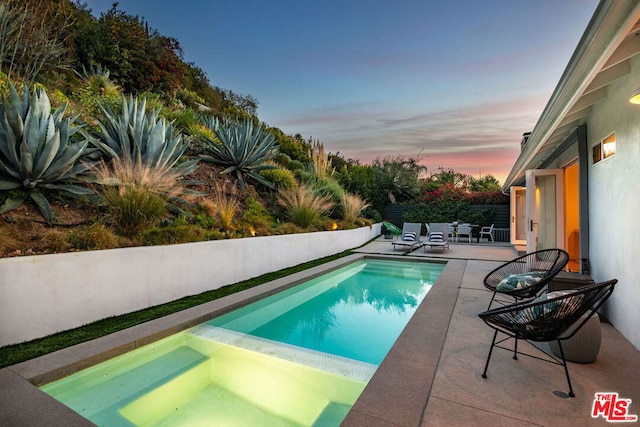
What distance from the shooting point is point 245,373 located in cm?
285

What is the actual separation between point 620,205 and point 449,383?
2.60 m

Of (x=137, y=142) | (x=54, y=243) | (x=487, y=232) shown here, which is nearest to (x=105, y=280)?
(x=54, y=243)

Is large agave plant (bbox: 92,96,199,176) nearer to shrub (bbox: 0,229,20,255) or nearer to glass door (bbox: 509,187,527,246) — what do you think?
shrub (bbox: 0,229,20,255)

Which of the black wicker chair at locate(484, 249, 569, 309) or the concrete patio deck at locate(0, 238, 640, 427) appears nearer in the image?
the concrete patio deck at locate(0, 238, 640, 427)

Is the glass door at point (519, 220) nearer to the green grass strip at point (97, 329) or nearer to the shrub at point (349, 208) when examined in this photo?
the shrub at point (349, 208)

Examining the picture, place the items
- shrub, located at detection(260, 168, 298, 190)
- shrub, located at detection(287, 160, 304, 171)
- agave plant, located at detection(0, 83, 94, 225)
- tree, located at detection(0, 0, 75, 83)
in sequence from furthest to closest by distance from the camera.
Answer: shrub, located at detection(287, 160, 304, 171) → shrub, located at detection(260, 168, 298, 190) → tree, located at detection(0, 0, 75, 83) → agave plant, located at detection(0, 83, 94, 225)

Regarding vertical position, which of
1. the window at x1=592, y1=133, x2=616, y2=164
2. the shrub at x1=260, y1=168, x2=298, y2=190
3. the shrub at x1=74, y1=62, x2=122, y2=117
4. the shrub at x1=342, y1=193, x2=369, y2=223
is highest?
the shrub at x1=74, y1=62, x2=122, y2=117

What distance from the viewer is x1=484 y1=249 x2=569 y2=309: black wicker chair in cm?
332

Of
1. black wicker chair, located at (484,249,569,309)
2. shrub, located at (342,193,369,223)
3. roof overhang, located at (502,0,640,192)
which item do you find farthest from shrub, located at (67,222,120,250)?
shrub, located at (342,193,369,223)

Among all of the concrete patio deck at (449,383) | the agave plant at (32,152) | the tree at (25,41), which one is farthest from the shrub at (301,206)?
the tree at (25,41)

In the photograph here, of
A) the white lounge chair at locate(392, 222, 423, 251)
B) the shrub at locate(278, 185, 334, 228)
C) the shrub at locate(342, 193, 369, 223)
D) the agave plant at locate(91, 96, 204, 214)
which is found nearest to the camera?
the agave plant at locate(91, 96, 204, 214)

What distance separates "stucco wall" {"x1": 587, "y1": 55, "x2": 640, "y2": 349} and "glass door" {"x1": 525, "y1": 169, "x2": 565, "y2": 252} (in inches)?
97.3

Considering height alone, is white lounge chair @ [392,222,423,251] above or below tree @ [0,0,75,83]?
below

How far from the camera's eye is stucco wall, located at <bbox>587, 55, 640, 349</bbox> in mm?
2729
